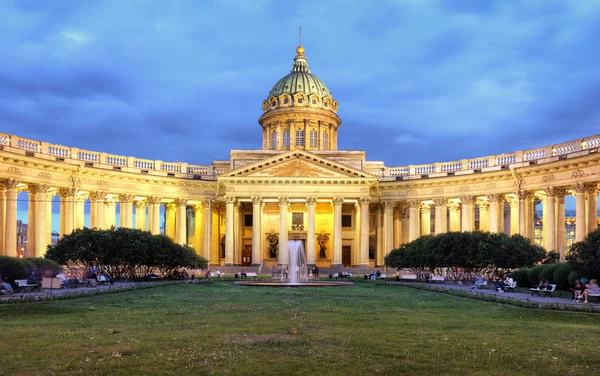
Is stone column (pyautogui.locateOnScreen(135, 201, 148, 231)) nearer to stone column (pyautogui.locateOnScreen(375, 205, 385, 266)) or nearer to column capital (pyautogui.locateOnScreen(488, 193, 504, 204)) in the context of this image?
stone column (pyautogui.locateOnScreen(375, 205, 385, 266))

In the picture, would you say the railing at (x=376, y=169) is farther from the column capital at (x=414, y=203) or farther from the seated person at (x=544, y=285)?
the seated person at (x=544, y=285)

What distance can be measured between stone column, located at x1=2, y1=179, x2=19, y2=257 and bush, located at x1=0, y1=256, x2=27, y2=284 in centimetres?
1813

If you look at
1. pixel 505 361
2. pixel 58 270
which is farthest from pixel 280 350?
pixel 58 270

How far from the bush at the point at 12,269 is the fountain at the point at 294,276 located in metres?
13.5

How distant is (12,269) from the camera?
31.2m

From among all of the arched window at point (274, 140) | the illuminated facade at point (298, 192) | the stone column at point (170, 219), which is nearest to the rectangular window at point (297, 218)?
the illuminated facade at point (298, 192)

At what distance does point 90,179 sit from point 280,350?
48825 mm

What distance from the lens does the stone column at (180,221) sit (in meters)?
64.6

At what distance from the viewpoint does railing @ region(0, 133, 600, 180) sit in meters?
49.2

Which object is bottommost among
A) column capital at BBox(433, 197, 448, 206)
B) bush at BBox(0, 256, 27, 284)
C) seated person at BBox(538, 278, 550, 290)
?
seated person at BBox(538, 278, 550, 290)

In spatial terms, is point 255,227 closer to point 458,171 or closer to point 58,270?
point 458,171

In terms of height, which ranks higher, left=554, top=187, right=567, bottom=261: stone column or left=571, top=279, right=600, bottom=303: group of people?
left=554, top=187, right=567, bottom=261: stone column

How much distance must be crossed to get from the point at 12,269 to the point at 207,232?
36.2m

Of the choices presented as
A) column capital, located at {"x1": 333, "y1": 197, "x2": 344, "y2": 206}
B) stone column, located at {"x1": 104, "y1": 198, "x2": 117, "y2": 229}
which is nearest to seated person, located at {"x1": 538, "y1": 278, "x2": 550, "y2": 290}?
column capital, located at {"x1": 333, "y1": 197, "x2": 344, "y2": 206}
